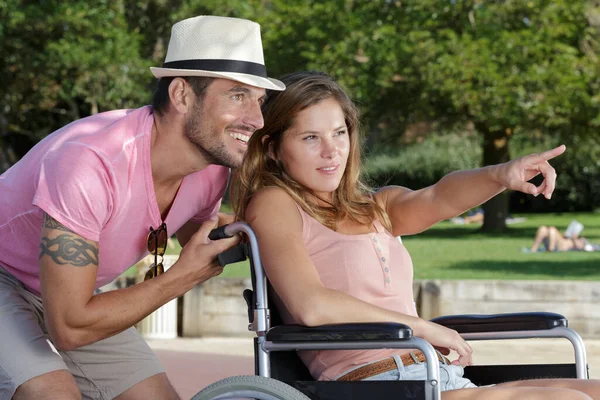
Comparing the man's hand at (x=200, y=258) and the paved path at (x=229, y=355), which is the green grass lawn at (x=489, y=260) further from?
the man's hand at (x=200, y=258)

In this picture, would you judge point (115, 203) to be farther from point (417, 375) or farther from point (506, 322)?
point (506, 322)

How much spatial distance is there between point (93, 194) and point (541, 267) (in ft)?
40.5

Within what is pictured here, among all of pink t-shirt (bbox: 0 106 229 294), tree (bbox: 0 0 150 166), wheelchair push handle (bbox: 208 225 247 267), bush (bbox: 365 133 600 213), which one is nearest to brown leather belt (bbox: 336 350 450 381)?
wheelchair push handle (bbox: 208 225 247 267)

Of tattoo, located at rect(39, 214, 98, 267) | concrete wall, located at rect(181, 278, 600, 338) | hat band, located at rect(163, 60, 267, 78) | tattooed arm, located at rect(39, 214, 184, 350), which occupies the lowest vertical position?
concrete wall, located at rect(181, 278, 600, 338)

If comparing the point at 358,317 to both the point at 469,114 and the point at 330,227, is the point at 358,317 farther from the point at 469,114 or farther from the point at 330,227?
the point at 469,114

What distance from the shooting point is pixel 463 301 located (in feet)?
29.4

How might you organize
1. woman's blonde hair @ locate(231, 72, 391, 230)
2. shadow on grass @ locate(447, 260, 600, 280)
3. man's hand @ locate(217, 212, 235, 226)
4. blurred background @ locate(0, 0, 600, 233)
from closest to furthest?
woman's blonde hair @ locate(231, 72, 391, 230)
man's hand @ locate(217, 212, 235, 226)
shadow on grass @ locate(447, 260, 600, 280)
blurred background @ locate(0, 0, 600, 233)

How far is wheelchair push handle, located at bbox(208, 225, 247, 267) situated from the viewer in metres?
3.07

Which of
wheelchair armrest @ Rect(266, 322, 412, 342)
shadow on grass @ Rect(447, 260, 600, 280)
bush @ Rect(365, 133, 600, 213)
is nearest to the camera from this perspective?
wheelchair armrest @ Rect(266, 322, 412, 342)

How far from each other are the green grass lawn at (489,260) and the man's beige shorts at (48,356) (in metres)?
8.40

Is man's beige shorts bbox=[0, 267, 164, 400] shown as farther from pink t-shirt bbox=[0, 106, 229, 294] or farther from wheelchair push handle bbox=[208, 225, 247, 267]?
wheelchair push handle bbox=[208, 225, 247, 267]

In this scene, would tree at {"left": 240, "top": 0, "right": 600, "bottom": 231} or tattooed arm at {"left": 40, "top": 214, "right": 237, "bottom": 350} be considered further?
tree at {"left": 240, "top": 0, "right": 600, "bottom": 231}

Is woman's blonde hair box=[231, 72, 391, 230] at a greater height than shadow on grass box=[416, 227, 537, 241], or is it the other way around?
woman's blonde hair box=[231, 72, 391, 230]

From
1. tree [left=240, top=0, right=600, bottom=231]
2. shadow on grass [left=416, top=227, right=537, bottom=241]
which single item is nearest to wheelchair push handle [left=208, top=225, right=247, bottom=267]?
tree [left=240, top=0, right=600, bottom=231]
